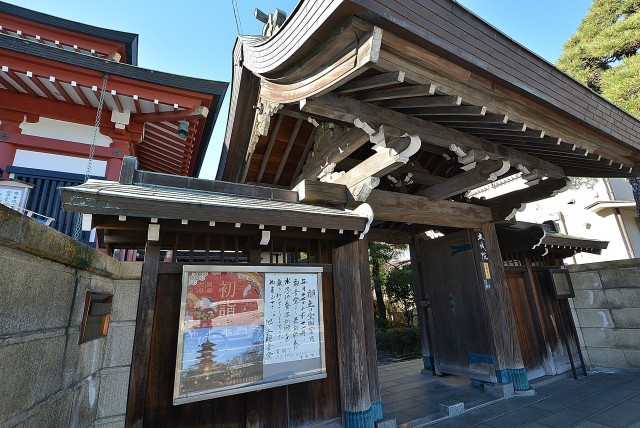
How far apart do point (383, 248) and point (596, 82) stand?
10.8 metres

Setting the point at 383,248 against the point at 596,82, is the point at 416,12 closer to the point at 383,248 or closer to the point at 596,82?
the point at 383,248

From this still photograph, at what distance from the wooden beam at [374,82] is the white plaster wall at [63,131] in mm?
4280

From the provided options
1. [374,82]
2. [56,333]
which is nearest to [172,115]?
[374,82]

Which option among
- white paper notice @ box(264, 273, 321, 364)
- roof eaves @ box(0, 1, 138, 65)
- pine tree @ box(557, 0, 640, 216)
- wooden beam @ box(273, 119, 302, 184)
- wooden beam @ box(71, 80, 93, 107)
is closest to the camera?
white paper notice @ box(264, 273, 321, 364)

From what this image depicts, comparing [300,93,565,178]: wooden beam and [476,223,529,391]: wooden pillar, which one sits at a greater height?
[300,93,565,178]: wooden beam

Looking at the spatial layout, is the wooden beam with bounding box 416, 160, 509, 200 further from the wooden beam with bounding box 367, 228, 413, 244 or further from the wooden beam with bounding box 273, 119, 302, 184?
the wooden beam with bounding box 273, 119, 302, 184

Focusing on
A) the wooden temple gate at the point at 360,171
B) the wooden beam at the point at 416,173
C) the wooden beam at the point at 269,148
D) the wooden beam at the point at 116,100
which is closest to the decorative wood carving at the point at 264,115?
the wooden temple gate at the point at 360,171

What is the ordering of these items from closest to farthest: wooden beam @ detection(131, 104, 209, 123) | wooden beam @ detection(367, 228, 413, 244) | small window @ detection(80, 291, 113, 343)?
small window @ detection(80, 291, 113, 343), wooden beam @ detection(131, 104, 209, 123), wooden beam @ detection(367, 228, 413, 244)

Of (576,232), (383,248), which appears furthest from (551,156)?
(576,232)

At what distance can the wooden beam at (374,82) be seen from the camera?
9.19ft

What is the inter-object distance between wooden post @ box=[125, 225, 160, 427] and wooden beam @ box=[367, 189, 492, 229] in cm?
287

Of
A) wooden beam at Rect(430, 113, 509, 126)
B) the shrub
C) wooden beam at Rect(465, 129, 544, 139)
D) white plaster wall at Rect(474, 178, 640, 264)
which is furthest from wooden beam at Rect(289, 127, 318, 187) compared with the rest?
white plaster wall at Rect(474, 178, 640, 264)

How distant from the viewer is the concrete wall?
1.61 m

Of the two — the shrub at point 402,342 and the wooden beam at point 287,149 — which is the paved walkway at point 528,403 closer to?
the wooden beam at point 287,149
